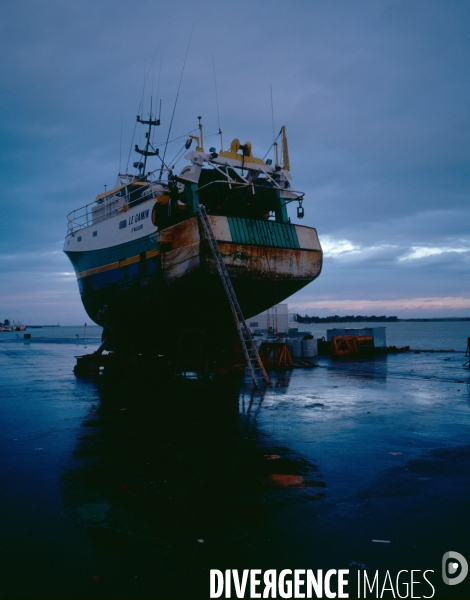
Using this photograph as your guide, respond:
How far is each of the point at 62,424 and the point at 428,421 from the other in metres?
7.05

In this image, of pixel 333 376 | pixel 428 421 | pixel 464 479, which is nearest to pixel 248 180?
pixel 333 376

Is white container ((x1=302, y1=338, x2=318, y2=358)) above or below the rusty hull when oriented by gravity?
below

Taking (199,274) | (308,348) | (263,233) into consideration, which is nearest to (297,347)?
(308,348)

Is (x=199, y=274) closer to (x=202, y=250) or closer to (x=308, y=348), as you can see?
(x=202, y=250)

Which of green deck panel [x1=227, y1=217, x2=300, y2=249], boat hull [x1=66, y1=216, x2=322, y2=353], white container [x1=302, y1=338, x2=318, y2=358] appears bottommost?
white container [x1=302, y1=338, x2=318, y2=358]

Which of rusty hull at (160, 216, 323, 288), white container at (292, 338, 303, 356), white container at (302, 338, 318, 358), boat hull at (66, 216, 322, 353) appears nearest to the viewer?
rusty hull at (160, 216, 323, 288)

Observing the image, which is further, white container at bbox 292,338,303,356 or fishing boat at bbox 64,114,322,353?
white container at bbox 292,338,303,356

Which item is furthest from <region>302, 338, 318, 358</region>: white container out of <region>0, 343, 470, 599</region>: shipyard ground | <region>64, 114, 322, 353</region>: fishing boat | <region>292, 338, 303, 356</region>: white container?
<region>0, 343, 470, 599</region>: shipyard ground

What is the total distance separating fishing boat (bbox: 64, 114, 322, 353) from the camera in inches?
590

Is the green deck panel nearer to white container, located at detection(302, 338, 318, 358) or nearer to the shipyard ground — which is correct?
the shipyard ground

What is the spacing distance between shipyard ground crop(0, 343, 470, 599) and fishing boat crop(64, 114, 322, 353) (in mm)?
6148

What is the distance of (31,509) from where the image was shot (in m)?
A: 4.41

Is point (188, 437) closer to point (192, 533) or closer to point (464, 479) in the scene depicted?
point (192, 533)

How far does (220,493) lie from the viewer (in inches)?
188
